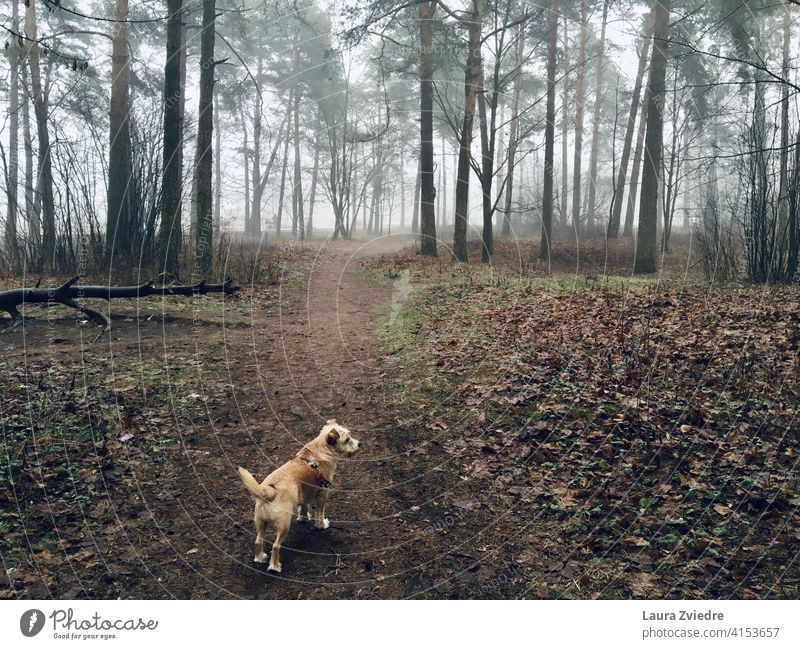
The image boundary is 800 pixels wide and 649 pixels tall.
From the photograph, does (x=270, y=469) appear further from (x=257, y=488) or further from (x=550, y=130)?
(x=550, y=130)

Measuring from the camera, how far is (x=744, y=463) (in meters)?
5.09

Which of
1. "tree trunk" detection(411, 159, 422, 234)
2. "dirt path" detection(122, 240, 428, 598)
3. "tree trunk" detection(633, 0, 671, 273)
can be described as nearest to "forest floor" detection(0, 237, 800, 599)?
"dirt path" detection(122, 240, 428, 598)

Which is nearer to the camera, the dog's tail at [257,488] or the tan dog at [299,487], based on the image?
the dog's tail at [257,488]

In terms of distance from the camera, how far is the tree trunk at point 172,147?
12.6 m

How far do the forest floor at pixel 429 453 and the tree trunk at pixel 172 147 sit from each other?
373 centimetres

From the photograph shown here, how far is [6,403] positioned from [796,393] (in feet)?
31.7

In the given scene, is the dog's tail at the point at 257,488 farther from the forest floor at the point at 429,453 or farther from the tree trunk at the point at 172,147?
the tree trunk at the point at 172,147

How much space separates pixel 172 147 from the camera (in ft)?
41.8

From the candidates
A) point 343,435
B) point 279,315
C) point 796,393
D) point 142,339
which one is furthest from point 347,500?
point 279,315

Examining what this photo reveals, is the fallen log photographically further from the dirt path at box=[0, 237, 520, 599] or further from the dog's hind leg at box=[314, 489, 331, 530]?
the dog's hind leg at box=[314, 489, 331, 530]

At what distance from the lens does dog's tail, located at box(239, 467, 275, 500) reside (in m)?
3.61

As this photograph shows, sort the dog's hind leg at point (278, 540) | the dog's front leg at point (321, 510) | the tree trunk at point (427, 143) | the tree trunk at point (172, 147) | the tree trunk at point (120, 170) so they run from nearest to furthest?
the dog's hind leg at point (278, 540)
the dog's front leg at point (321, 510)
the tree trunk at point (172, 147)
the tree trunk at point (120, 170)
the tree trunk at point (427, 143)

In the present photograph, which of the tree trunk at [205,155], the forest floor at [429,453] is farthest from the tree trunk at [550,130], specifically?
the tree trunk at [205,155]

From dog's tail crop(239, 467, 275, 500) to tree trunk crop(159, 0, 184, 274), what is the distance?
1004 centimetres
